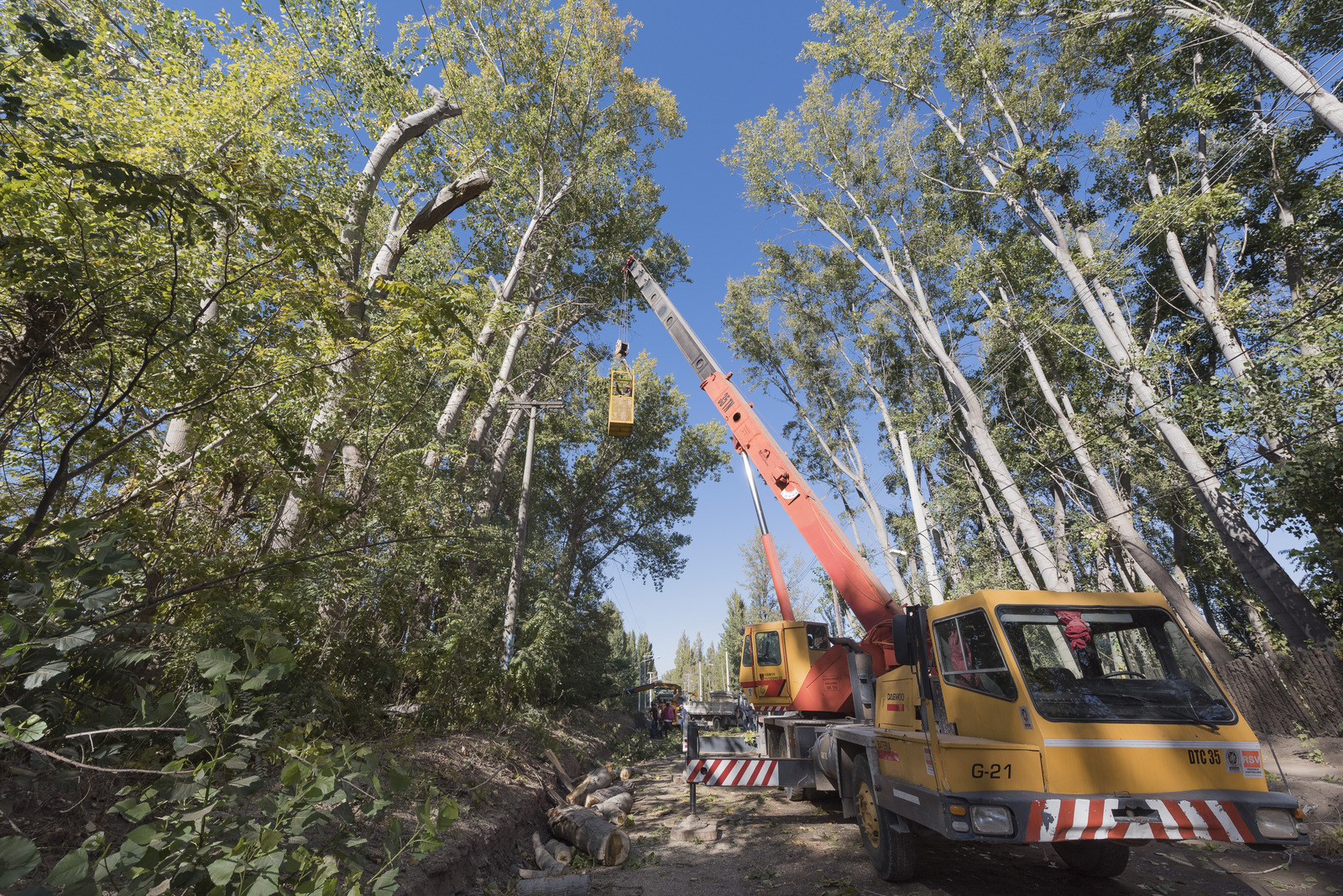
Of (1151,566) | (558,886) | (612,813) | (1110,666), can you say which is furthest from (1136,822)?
(1151,566)

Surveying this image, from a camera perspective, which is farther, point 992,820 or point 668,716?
point 668,716

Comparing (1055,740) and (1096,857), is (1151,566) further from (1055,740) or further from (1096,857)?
(1055,740)

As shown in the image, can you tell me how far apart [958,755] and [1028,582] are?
564 inches

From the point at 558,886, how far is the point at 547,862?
1.01 meters

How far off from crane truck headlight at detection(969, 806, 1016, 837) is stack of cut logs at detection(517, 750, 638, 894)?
339 centimetres

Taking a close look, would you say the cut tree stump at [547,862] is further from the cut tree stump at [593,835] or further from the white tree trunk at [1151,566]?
the white tree trunk at [1151,566]

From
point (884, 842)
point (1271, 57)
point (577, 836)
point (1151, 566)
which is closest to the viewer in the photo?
point (884, 842)

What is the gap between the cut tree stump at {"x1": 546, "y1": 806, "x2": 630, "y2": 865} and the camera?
5828 mm

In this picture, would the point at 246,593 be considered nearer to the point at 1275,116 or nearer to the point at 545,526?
the point at 1275,116

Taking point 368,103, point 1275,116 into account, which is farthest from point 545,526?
point 1275,116

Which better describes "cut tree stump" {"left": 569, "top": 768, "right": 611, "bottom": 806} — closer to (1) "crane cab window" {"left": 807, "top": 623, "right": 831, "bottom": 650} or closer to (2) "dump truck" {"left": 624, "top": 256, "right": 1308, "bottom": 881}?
(1) "crane cab window" {"left": 807, "top": 623, "right": 831, "bottom": 650}

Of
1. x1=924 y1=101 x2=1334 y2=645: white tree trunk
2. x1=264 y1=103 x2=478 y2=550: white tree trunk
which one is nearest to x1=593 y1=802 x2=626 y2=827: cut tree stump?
x1=264 y1=103 x2=478 y2=550: white tree trunk

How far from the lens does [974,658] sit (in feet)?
13.5

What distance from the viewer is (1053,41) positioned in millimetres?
12992
